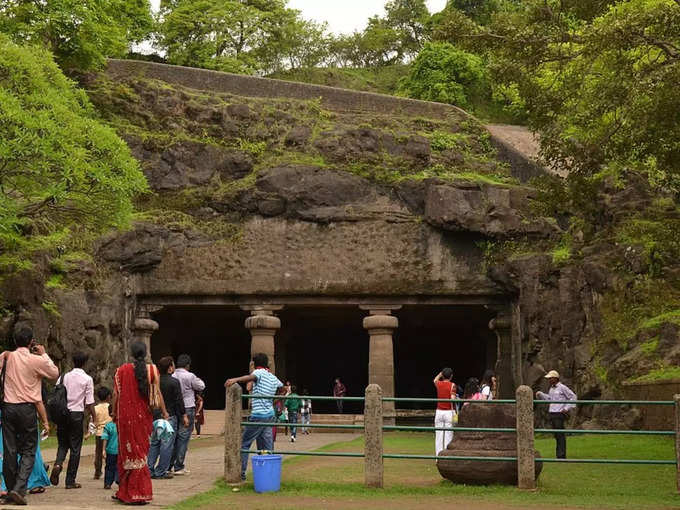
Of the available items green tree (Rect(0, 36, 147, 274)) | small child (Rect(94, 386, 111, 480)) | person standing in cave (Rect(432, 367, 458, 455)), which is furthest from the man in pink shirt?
green tree (Rect(0, 36, 147, 274))

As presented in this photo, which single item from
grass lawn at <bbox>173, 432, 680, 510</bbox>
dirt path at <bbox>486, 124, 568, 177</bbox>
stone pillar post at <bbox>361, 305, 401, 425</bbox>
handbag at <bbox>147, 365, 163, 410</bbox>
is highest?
dirt path at <bbox>486, 124, 568, 177</bbox>

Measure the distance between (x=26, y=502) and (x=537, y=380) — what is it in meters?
16.4

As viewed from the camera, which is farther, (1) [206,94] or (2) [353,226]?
(1) [206,94]

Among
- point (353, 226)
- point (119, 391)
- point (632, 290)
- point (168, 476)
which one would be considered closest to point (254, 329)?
point (353, 226)

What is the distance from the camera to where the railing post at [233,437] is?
11.6 m

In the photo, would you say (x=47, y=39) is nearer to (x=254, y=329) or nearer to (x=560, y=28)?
(x=254, y=329)

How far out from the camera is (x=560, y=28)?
528 inches

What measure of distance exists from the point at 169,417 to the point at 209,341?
24.2 m

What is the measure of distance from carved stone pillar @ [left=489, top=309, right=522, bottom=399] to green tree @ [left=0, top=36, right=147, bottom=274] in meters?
11.3

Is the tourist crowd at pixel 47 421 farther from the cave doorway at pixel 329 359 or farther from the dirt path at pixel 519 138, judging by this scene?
the cave doorway at pixel 329 359

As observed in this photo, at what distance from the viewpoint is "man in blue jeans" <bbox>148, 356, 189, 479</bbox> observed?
12.2 metres

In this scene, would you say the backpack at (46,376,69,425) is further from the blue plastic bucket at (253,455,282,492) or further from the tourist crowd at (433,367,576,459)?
the tourist crowd at (433,367,576,459)

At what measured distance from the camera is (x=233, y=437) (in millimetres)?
11641

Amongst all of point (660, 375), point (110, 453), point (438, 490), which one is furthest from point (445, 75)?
point (110, 453)
